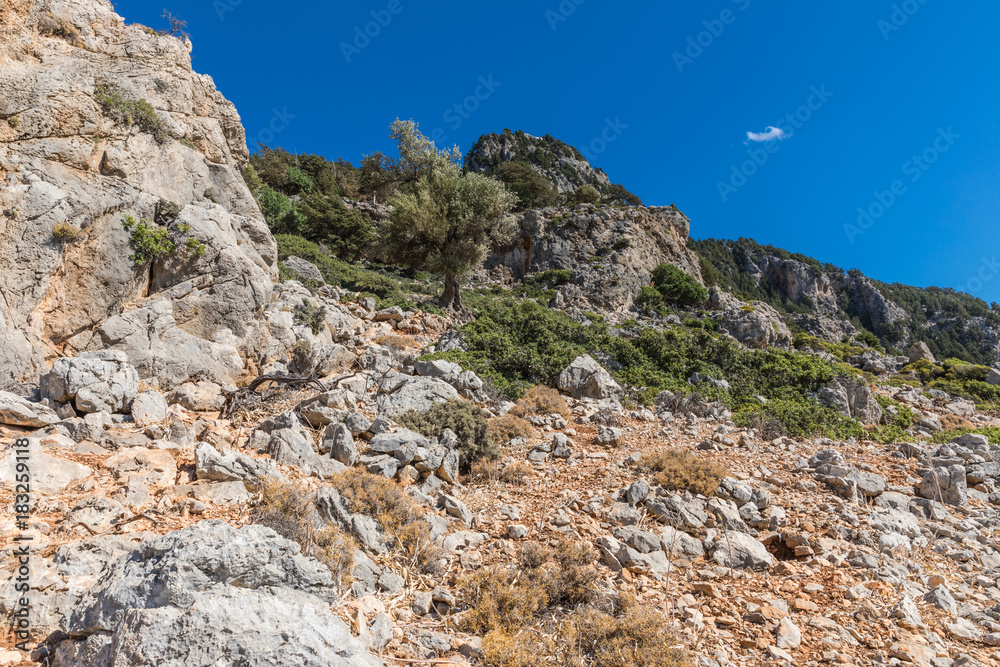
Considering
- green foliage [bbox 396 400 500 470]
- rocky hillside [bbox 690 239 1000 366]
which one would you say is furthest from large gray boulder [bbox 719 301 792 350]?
rocky hillside [bbox 690 239 1000 366]

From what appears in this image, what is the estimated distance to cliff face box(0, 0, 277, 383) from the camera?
24.8 feet

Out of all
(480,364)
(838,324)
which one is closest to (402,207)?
(480,364)

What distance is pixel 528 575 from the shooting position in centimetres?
419

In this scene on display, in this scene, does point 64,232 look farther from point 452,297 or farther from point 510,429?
point 452,297

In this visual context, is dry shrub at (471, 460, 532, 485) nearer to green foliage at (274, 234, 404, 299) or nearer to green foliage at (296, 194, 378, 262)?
green foliage at (274, 234, 404, 299)

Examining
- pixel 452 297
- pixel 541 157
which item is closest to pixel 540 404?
pixel 452 297

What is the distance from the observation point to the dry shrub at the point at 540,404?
383 inches

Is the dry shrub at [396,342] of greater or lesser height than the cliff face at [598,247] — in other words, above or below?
below

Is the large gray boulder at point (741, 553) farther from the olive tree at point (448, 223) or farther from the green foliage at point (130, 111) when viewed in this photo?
the olive tree at point (448, 223)

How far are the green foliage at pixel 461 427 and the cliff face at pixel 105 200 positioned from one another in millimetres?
4208

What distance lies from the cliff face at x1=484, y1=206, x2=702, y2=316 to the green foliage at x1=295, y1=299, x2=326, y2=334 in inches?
757

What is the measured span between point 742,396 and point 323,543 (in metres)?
12.9

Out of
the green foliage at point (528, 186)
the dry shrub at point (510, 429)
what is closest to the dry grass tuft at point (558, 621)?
the dry shrub at point (510, 429)

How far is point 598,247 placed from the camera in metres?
32.1
